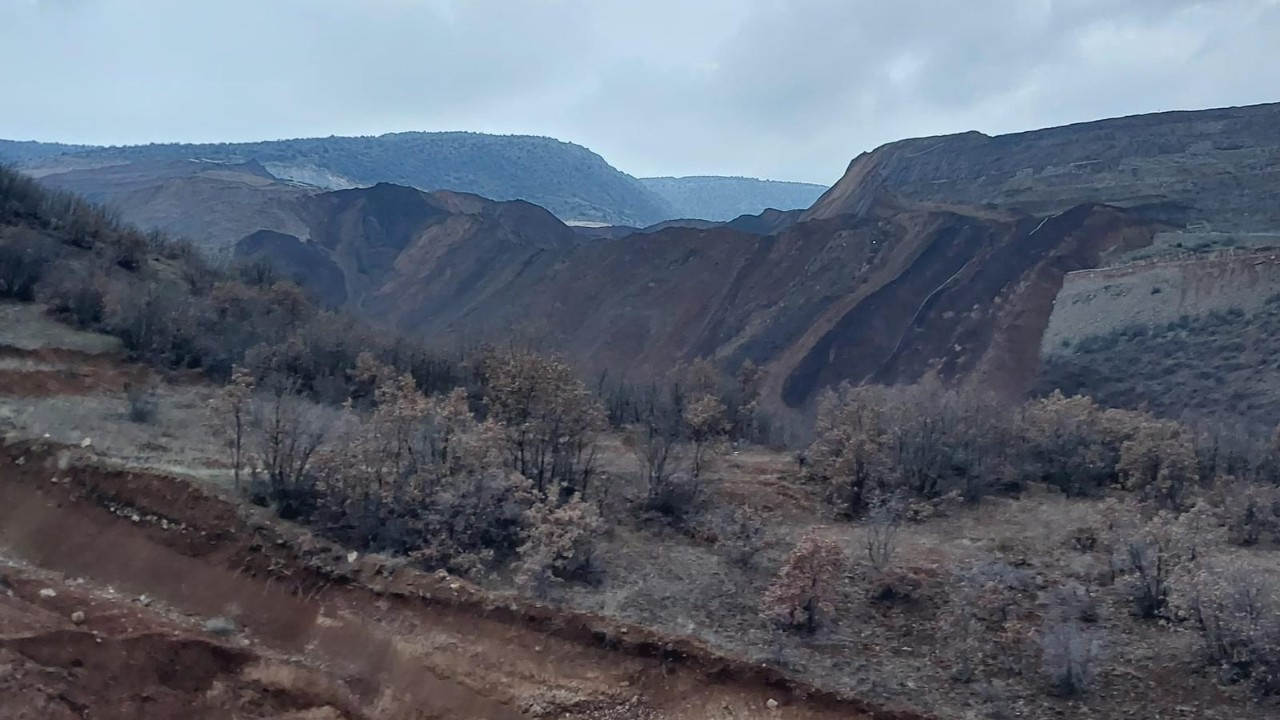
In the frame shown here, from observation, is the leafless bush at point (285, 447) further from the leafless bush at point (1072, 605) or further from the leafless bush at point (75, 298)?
the leafless bush at point (75, 298)

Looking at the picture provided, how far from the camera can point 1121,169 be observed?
3991 cm

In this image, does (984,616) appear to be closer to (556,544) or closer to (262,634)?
(556,544)

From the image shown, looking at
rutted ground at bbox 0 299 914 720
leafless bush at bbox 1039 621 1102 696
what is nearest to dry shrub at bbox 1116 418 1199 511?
leafless bush at bbox 1039 621 1102 696

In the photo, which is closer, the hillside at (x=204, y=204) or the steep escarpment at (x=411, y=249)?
the steep escarpment at (x=411, y=249)

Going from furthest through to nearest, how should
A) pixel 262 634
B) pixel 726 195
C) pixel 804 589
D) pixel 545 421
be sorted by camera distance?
pixel 726 195
pixel 545 421
pixel 804 589
pixel 262 634

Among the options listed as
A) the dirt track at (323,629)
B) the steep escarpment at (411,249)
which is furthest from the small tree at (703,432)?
the steep escarpment at (411,249)

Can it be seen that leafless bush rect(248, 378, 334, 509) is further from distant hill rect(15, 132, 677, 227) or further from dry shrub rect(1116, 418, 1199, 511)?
distant hill rect(15, 132, 677, 227)

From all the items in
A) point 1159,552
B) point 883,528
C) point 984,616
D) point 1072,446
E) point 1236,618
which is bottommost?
point 984,616

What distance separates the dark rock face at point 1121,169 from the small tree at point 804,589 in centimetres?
3034

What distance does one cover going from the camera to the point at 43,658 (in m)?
6.50

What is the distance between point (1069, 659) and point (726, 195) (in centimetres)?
13947

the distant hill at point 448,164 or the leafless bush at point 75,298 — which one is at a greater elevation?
the distant hill at point 448,164

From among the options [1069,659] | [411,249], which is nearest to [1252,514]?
[1069,659]

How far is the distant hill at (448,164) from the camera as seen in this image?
94.5 meters
